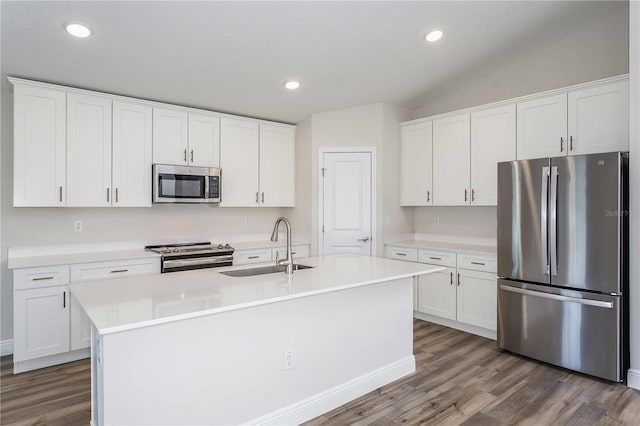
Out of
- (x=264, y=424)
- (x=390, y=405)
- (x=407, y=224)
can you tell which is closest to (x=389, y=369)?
(x=390, y=405)

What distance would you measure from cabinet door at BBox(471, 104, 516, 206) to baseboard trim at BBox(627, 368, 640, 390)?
1.81 meters

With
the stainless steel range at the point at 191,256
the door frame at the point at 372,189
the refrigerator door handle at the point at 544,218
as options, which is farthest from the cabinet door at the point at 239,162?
the refrigerator door handle at the point at 544,218

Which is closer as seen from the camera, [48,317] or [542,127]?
[48,317]

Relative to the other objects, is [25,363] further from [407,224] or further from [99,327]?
[407,224]

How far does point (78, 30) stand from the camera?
2648mm

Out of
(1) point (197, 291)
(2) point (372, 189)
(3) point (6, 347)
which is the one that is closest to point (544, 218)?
(2) point (372, 189)

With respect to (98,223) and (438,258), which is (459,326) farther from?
(98,223)

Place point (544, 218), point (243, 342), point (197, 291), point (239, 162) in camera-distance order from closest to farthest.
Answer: point (197, 291) < point (243, 342) < point (544, 218) < point (239, 162)

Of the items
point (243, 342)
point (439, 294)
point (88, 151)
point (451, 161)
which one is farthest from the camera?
point (451, 161)

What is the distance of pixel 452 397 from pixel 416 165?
9.37 feet

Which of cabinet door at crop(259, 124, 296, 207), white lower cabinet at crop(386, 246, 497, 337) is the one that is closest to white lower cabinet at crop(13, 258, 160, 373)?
cabinet door at crop(259, 124, 296, 207)

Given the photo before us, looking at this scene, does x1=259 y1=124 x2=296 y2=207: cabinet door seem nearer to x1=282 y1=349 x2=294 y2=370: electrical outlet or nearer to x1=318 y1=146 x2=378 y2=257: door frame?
x1=318 y1=146 x2=378 y2=257: door frame

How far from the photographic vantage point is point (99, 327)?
144 cm

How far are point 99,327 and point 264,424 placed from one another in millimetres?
1216
